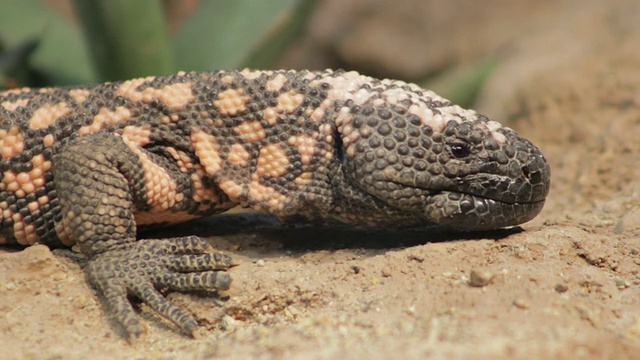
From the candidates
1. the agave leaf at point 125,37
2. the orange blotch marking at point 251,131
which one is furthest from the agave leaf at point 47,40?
the orange blotch marking at point 251,131

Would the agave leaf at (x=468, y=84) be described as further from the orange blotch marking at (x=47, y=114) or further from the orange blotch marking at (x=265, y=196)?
the orange blotch marking at (x=47, y=114)

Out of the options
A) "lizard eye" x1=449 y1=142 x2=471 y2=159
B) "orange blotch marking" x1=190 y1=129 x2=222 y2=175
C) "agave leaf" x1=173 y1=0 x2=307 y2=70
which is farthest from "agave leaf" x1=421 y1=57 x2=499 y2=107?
"orange blotch marking" x1=190 y1=129 x2=222 y2=175

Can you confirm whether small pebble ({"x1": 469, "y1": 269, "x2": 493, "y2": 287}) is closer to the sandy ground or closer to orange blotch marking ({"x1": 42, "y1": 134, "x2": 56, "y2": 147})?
the sandy ground

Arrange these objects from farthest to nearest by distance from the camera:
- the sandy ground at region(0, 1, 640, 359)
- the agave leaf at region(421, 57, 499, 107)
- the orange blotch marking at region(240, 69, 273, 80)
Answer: the agave leaf at region(421, 57, 499, 107) → the orange blotch marking at region(240, 69, 273, 80) → the sandy ground at region(0, 1, 640, 359)

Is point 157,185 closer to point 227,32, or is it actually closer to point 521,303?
point 521,303

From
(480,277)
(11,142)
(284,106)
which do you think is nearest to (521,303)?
(480,277)

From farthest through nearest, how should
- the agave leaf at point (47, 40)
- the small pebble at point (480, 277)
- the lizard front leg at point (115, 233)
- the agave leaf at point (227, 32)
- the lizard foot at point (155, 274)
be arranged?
the agave leaf at point (47, 40)
the agave leaf at point (227, 32)
the lizard front leg at point (115, 233)
the lizard foot at point (155, 274)
the small pebble at point (480, 277)

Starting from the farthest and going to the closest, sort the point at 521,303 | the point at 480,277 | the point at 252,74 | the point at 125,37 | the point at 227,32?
the point at 227,32, the point at 125,37, the point at 252,74, the point at 480,277, the point at 521,303
